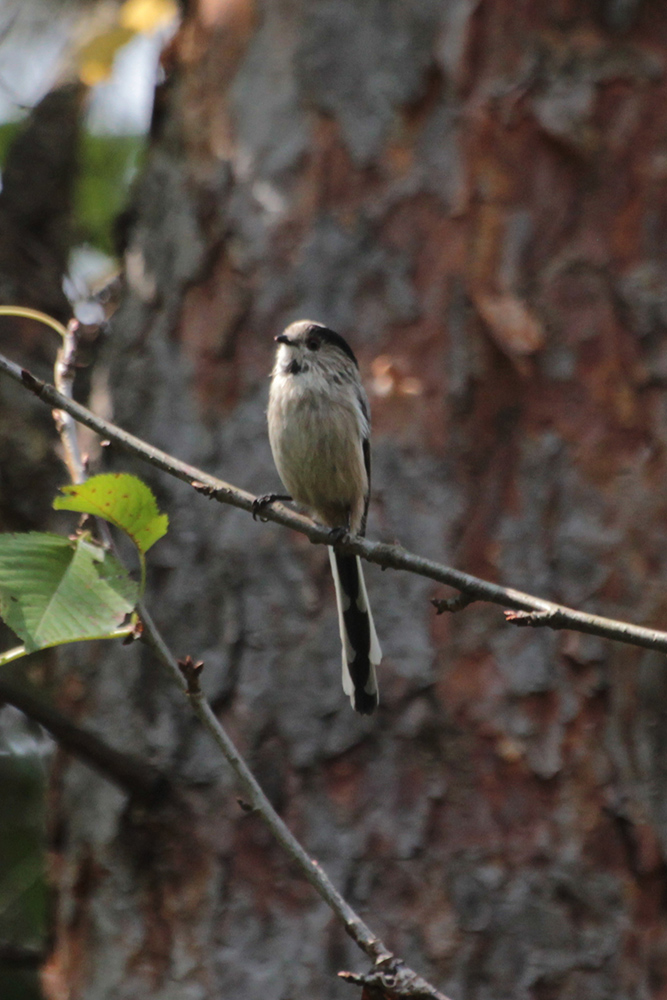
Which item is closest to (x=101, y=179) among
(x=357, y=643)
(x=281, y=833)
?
(x=357, y=643)

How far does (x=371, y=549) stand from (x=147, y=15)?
3.01 meters

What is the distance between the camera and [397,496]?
3.32 metres

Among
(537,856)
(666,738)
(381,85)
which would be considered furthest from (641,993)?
(381,85)

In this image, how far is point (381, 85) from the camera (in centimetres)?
358

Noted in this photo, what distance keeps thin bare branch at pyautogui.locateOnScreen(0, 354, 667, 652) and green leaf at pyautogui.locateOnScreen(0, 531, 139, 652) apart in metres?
0.26

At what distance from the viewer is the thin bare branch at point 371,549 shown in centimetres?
202

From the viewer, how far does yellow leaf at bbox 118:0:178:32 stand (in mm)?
4277

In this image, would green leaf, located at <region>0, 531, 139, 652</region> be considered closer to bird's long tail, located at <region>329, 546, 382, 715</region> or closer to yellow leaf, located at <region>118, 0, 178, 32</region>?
bird's long tail, located at <region>329, 546, 382, 715</region>

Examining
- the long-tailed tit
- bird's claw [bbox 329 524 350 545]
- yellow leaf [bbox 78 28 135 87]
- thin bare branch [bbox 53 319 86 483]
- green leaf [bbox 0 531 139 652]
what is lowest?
green leaf [bbox 0 531 139 652]

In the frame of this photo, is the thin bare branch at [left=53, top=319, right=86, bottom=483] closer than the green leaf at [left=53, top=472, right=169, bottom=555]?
No

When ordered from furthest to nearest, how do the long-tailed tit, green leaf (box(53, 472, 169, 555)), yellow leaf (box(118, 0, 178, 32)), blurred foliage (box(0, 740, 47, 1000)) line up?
yellow leaf (box(118, 0, 178, 32)), blurred foliage (box(0, 740, 47, 1000)), the long-tailed tit, green leaf (box(53, 472, 169, 555))

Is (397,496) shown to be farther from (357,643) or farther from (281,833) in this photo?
(281,833)

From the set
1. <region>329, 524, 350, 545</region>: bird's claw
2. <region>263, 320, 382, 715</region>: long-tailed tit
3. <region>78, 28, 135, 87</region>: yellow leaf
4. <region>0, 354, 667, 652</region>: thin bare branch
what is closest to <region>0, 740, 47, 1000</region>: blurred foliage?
<region>263, 320, 382, 715</region>: long-tailed tit

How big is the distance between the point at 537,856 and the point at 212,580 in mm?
1298
